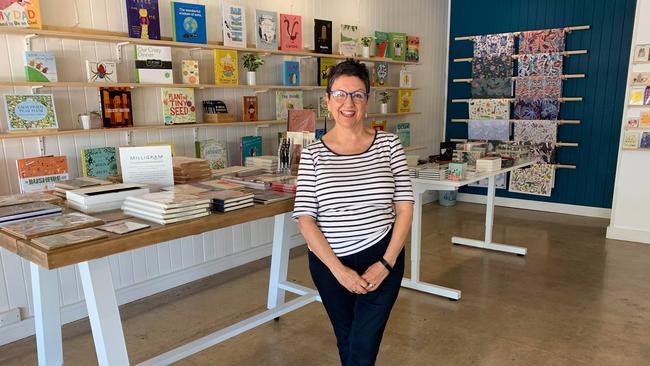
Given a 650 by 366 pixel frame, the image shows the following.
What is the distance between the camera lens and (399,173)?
80.0 inches

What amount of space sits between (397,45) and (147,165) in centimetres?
444

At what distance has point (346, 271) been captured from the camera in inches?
75.9

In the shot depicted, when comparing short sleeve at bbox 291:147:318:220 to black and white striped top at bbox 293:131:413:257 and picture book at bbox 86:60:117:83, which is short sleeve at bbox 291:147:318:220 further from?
picture book at bbox 86:60:117:83

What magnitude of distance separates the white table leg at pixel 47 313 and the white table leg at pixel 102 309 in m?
0.51

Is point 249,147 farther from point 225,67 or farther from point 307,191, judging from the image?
point 307,191

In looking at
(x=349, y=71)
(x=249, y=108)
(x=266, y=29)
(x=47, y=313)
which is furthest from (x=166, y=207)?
(x=266, y=29)

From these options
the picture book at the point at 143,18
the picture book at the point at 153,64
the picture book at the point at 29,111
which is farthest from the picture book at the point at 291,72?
the picture book at the point at 29,111

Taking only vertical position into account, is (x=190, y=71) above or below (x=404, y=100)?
above

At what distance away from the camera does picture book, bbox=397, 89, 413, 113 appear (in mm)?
6227

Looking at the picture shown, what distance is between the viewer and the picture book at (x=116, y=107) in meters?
3.39

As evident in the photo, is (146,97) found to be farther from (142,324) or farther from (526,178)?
(526,178)

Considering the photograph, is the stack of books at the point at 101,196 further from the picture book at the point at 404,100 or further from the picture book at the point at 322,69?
the picture book at the point at 404,100

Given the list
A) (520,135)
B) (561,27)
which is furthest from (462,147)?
(561,27)

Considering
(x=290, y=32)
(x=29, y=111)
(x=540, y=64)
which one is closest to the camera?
(x=29, y=111)
